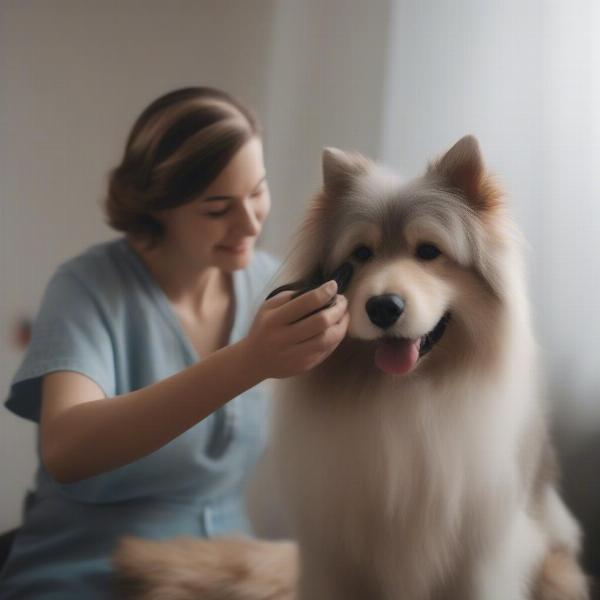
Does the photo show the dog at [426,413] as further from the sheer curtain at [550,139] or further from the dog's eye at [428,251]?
the sheer curtain at [550,139]

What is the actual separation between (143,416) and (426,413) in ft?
1.21

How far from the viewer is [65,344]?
3.50 feet

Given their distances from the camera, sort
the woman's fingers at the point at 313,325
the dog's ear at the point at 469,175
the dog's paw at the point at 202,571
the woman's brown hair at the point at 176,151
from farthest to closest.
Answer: the woman's brown hair at the point at 176,151
the dog's paw at the point at 202,571
the dog's ear at the point at 469,175
the woman's fingers at the point at 313,325

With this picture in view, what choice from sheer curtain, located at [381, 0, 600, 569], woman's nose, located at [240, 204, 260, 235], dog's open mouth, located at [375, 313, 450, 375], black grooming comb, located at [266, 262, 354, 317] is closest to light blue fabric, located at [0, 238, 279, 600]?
woman's nose, located at [240, 204, 260, 235]

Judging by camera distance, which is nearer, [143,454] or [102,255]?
[143,454]

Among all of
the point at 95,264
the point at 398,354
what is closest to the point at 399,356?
the point at 398,354

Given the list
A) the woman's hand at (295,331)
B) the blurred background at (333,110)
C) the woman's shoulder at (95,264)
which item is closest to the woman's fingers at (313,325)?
the woman's hand at (295,331)

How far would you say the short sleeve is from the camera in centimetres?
105

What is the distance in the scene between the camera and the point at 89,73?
1976 millimetres

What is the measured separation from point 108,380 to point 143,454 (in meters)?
0.21

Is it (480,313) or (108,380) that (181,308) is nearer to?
(108,380)

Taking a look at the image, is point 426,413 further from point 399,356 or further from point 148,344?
point 148,344

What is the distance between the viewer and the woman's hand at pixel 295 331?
0.74 meters

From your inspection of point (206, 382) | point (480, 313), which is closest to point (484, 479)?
point (480, 313)
